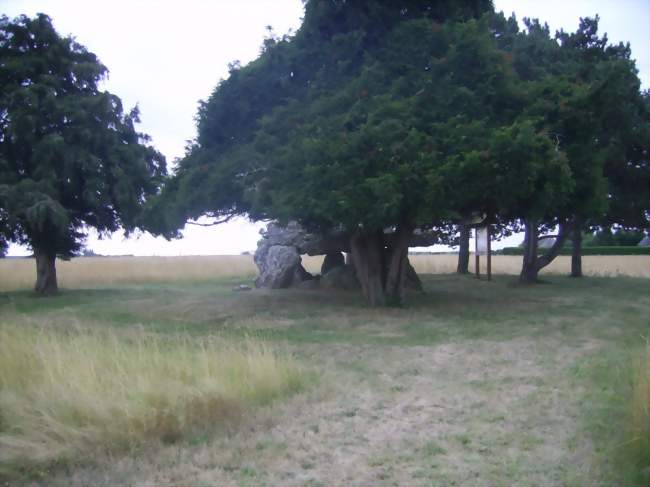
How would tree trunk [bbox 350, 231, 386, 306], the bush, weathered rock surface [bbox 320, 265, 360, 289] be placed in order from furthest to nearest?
the bush < weathered rock surface [bbox 320, 265, 360, 289] < tree trunk [bbox 350, 231, 386, 306]

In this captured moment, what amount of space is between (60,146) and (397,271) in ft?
41.7

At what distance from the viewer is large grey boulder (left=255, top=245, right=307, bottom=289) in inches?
909

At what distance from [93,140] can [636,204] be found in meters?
21.0

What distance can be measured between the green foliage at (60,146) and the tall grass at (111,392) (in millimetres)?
14205

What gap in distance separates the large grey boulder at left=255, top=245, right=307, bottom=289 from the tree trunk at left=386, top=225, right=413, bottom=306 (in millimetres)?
7117

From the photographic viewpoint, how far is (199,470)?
15.5 ft

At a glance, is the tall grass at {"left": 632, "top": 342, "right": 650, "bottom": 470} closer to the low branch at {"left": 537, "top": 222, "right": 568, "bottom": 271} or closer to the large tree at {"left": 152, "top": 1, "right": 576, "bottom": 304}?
the large tree at {"left": 152, "top": 1, "right": 576, "bottom": 304}

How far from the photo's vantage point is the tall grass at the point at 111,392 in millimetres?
5062

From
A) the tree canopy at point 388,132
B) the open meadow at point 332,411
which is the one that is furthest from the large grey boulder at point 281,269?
the open meadow at point 332,411

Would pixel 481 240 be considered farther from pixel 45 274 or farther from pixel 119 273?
pixel 119 273

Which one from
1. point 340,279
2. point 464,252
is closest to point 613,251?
point 464,252

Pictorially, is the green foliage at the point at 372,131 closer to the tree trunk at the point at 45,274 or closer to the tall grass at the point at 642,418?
the tall grass at the point at 642,418

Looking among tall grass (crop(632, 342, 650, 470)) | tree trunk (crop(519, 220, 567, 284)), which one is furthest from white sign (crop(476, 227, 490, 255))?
tall grass (crop(632, 342, 650, 470))

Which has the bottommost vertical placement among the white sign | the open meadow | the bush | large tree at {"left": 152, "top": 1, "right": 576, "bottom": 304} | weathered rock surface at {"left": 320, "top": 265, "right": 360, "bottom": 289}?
the open meadow
